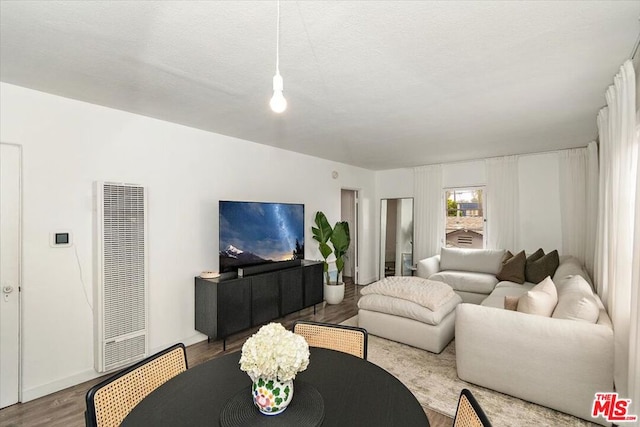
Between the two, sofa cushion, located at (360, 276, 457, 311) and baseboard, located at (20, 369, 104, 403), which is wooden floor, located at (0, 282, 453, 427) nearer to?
baseboard, located at (20, 369, 104, 403)

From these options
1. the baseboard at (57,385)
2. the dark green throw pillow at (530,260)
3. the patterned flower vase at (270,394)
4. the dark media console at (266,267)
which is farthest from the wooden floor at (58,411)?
the dark green throw pillow at (530,260)

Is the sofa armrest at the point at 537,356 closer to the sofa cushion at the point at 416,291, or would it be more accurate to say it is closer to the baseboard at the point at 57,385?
the sofa cushion at the point at 416,291

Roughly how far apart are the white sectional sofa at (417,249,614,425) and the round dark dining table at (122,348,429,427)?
150cm

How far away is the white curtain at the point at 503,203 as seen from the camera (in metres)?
5.19

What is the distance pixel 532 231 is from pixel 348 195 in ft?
11.6

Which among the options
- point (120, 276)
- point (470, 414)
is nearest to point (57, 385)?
point (120, 276)

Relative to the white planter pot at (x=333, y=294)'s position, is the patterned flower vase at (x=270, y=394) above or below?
above

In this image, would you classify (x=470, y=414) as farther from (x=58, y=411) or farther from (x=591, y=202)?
(x=591, y=202)

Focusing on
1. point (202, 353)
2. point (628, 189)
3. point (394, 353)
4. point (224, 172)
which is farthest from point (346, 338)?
point (224, 172)

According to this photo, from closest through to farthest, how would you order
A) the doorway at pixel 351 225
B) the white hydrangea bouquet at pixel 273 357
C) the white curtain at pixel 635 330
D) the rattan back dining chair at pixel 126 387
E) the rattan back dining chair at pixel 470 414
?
the rattan back dining chair at pixel 470 414 < the white hydrangea bouquet at pixel 273 357 < the rattan back dining chair at pixel 126 387 < the white curtain at pixel 635 330 < the doorway at pixel 351 225

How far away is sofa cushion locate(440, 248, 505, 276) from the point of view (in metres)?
5.01

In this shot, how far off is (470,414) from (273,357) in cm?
73

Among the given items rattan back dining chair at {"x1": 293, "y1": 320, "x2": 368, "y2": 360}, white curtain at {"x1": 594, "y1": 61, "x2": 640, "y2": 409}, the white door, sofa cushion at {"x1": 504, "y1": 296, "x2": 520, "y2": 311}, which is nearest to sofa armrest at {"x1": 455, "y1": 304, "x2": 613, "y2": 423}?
white curtain at {"x1": 594, "y1": 61, "x2": 640, "y2": 409}

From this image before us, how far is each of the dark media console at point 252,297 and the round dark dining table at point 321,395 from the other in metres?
1.77
